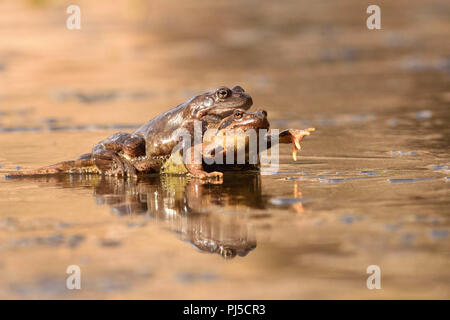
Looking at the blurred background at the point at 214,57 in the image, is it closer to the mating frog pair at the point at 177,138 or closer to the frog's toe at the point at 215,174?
the mating frog pair at the point at 177,138

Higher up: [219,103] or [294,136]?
[219,103]

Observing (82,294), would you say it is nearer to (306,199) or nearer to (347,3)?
(306,199)

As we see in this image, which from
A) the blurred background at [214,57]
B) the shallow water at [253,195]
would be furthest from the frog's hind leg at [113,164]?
the blurred background at [214,57]

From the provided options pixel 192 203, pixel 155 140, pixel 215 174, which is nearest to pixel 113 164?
pixel 155 140

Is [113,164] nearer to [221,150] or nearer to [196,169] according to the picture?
[196,169]

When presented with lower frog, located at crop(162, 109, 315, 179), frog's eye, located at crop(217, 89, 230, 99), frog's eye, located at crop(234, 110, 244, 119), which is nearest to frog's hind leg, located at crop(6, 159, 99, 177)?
lower frog, located at crop(162, 109, 315, 179)

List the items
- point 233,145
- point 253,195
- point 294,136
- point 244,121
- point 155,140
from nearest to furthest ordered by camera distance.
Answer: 1. point 253,195
2. point 244,121
3. point 233,145
4. point 294,136
5. point 155,140

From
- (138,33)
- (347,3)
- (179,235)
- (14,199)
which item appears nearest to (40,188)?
(14,199)
